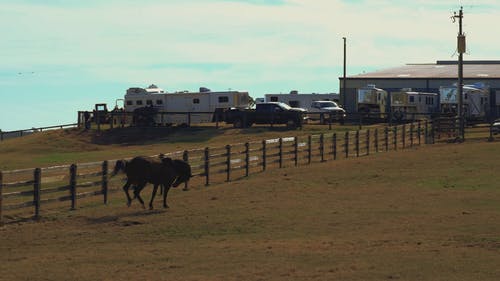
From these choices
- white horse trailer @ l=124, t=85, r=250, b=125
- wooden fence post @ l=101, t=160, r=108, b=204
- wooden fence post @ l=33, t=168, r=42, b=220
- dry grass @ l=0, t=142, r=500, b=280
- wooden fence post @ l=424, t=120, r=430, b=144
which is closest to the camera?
dry grass @ l=0, t=142, r=500, b=280

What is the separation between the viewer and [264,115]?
57.4 meters

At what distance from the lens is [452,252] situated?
13523 millimetres

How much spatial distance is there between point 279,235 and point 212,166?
9.90m

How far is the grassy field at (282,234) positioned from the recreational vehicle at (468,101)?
4002 centimetres

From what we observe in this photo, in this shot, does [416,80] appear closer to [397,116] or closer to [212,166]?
[397,116]

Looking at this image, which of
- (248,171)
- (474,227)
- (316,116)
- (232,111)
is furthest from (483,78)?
(474,227)

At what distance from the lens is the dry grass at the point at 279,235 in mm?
12320

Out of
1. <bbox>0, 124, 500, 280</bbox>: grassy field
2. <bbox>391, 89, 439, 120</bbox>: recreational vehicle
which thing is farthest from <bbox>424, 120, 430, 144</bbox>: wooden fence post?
<bbox>391, 89, 439, 120</bbox>: recreational vehicle

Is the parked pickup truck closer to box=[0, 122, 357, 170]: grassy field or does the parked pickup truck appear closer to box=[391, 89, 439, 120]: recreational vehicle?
box=[0, 122, 357, 170]: grassy field

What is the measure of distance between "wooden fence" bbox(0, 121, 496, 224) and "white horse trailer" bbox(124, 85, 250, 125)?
17536 mm

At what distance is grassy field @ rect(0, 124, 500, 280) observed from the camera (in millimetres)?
12336

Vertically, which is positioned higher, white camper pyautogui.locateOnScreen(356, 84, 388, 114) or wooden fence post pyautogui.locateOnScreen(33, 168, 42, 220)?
white camper pyautogui.locateOnScreen(356, 84, 388, 114)

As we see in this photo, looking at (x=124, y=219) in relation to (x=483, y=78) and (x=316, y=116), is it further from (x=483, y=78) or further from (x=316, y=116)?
(x=483, y=78)

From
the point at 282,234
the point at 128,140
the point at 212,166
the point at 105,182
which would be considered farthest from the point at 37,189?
the point at 128,140
